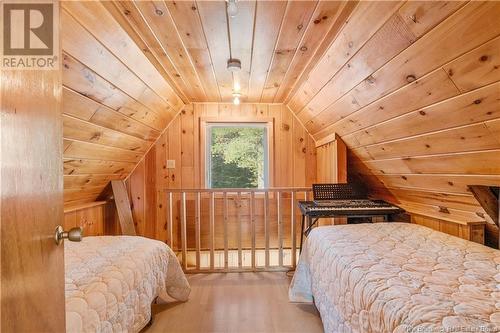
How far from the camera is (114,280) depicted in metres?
1.29

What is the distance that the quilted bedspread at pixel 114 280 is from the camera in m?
1.08

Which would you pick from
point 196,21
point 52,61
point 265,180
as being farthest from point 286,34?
point 265,180

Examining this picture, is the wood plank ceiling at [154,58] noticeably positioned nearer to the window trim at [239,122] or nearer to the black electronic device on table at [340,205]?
the window trim at [239,122]

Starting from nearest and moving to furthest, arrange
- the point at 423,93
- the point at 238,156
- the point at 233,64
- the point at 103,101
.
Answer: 1. the point at 423,93
2. the point at 103,101
3. the point at 233,64
4. the point at 238,156

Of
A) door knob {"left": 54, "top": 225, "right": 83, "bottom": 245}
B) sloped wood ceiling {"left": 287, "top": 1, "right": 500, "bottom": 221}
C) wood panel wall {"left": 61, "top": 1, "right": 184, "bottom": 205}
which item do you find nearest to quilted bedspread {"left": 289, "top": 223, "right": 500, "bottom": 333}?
sloped wood ceiling {"left": 287, "top": 1, "right": 500, "bottom": 221}

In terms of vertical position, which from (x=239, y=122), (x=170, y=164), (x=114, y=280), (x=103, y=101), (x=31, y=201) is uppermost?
(x=239, y=122)

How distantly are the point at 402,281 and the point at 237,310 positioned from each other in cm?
140

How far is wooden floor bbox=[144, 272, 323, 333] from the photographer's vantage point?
1843 millimetres

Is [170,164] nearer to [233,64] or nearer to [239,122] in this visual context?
[239,122]

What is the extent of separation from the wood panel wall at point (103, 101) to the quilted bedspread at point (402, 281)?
1845mm

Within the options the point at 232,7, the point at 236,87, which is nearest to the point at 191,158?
the point at 236,87

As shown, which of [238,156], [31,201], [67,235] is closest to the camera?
[31,201]

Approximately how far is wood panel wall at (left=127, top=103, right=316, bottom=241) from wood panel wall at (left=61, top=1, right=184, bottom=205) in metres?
0.19

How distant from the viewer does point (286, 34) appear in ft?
5.38
